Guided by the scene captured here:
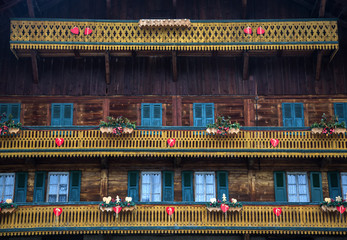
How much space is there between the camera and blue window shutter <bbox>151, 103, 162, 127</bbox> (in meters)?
30.1

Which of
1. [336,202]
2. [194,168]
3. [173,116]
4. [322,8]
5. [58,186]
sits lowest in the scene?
[336,202]

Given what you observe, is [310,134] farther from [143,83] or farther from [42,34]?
[42,34]

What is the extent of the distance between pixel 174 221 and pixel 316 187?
7955 mm

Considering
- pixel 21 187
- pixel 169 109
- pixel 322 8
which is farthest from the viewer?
pixel 169 109

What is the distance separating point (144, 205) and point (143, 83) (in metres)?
7.18

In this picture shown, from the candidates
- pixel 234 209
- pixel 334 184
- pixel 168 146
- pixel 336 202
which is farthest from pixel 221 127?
pixel 334 184

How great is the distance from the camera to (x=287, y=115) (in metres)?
30.3

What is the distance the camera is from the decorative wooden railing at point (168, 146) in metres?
27.5

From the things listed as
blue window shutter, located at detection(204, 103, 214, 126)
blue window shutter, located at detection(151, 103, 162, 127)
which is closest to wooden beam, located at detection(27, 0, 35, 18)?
blue window shutter, located at detection(151, 103, 162, 127)

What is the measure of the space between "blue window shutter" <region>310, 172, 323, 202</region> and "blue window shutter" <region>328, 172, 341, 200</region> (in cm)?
52

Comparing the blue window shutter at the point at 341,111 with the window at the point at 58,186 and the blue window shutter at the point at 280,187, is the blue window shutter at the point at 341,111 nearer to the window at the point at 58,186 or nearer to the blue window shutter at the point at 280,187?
the blue window shutter at the point at 280,187

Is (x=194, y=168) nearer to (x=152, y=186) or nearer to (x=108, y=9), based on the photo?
(x=152, y=186)

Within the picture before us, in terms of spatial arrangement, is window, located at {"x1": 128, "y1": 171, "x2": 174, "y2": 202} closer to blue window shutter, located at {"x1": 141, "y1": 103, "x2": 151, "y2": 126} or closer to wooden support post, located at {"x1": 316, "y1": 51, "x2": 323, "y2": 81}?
blue window shutter, located at {"x1": 141, "y1": 103, "x2": 151, "y2": 126}

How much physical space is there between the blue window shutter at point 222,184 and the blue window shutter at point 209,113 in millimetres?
2914
